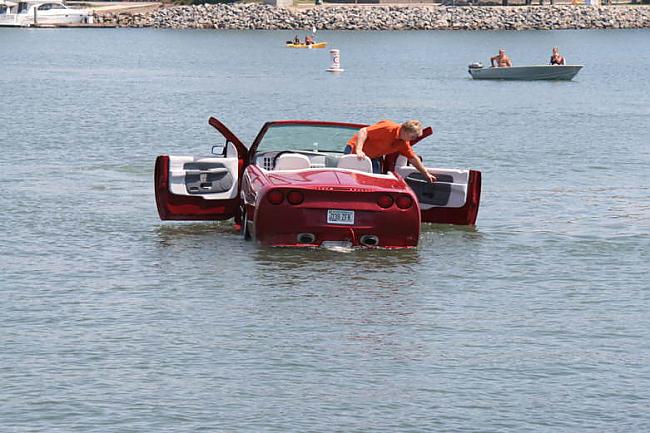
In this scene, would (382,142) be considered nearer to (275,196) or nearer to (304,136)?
(304,136)

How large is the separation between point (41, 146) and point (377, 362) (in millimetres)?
20491

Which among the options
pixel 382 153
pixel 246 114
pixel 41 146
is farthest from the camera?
pixel 246 114

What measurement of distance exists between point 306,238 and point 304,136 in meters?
2.20

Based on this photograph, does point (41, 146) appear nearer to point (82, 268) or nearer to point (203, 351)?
point (82, 268)

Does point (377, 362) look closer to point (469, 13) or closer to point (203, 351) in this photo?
point (203, 351)

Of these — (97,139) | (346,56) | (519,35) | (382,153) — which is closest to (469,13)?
(519,35)

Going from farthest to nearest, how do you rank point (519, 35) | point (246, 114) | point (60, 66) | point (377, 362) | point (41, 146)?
point (519, 35) < point (60, 66) < point (246, 114) < point (41, 146) < point (377, 362)

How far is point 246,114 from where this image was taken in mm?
45375

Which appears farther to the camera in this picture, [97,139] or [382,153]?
[97,139]

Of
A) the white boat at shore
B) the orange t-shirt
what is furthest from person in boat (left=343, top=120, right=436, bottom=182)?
the white boat at shore

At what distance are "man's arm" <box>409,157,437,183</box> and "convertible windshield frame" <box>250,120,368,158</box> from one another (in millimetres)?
797

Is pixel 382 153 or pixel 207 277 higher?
pixel 382 153

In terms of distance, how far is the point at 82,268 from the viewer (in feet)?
53.7

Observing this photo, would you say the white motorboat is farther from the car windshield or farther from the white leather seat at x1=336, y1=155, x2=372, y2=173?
the white leather seat at x1=336, y1=155, x2=372, y2=173
